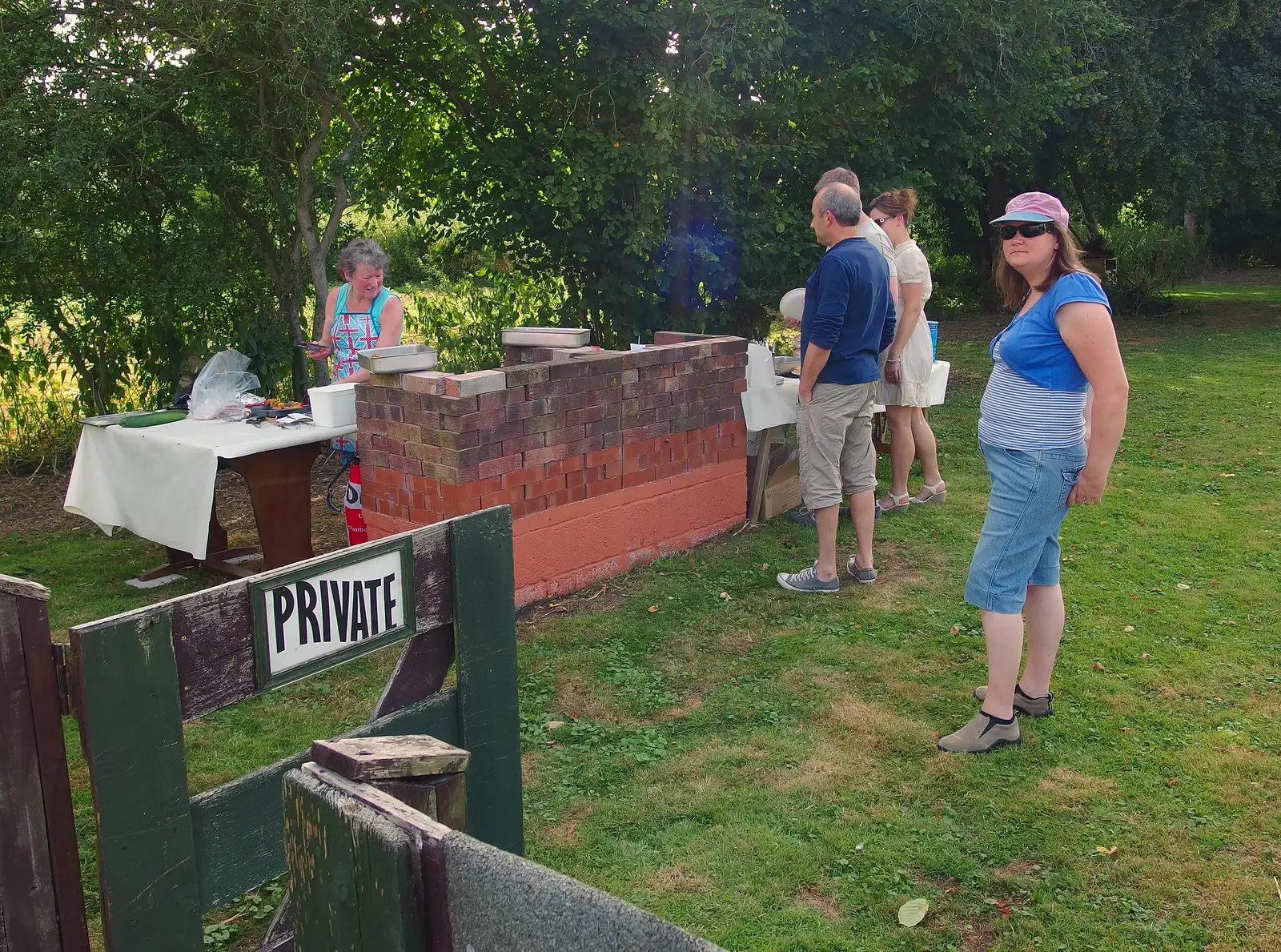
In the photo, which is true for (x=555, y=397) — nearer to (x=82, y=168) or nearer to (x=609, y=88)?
(x=609, y=88)

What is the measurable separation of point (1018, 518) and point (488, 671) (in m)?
2.05

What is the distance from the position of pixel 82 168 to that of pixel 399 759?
6.49 meters

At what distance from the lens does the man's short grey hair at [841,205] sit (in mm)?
5395

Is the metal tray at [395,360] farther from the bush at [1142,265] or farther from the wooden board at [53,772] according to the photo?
the bush at [1142,265]

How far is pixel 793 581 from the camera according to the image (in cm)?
578

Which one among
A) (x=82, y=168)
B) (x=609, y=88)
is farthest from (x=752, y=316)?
(x=82, y=168)

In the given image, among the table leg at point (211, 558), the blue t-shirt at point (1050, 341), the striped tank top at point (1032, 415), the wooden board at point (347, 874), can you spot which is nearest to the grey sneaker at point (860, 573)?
the striped tank top at point (1032, 415)

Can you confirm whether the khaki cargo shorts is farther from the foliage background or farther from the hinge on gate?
the hinge on gate

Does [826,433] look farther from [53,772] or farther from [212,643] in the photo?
[53,772]

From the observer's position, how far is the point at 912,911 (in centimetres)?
317

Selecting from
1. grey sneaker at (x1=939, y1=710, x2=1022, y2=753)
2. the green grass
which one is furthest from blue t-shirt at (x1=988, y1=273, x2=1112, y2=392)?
the green grass

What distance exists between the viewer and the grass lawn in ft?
10.6

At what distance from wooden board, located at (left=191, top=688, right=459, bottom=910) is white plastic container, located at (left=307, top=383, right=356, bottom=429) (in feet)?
11.6

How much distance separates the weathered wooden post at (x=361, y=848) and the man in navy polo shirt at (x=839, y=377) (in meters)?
4.11
